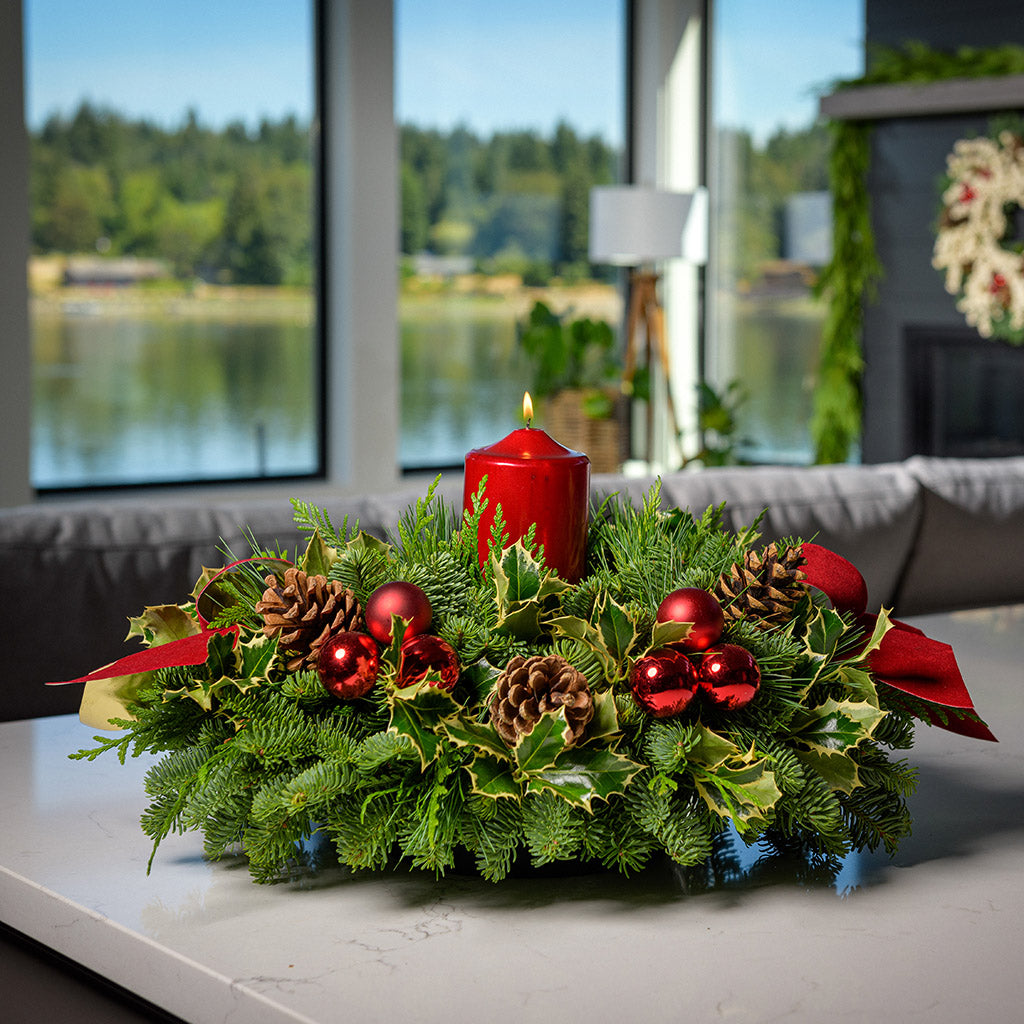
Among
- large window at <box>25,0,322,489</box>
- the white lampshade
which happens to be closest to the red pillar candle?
large window at <box>25,0,322,489</box>

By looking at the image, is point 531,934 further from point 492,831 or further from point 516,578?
point 516,578

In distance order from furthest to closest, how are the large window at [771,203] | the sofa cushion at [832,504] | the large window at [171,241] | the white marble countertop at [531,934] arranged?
the large window at [771,203], the large window at [171,241], the sofa cushion at [832,504], the white marble countertop at [531,934]

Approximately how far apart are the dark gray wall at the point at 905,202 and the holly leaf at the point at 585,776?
5.18 m

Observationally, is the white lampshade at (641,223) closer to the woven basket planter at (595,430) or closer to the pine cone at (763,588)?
the woven basket planter at (595,430)

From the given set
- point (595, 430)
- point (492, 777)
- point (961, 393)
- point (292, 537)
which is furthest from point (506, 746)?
point (961, 393)

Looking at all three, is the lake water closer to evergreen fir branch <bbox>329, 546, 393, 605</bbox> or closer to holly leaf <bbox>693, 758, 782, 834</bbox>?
evergreen fir branch <bbox>329, 546, 393, 605</bbox>

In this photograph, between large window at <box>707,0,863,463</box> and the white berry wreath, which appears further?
large window at <box>707,0,863,463</box>

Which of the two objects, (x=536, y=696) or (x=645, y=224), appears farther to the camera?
(x=645, y=224)

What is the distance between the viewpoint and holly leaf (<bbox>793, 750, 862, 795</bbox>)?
667 mm

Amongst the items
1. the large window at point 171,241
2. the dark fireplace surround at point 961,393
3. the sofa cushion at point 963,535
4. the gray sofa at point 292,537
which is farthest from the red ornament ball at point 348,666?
the dark fireplace surround at point 961,393

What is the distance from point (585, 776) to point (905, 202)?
5385mm

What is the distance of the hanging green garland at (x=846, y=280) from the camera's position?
18.4 ft

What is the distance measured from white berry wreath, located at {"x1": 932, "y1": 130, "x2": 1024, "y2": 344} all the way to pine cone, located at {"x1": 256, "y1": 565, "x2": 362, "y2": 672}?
4938 millimetres

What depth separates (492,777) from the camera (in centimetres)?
61
